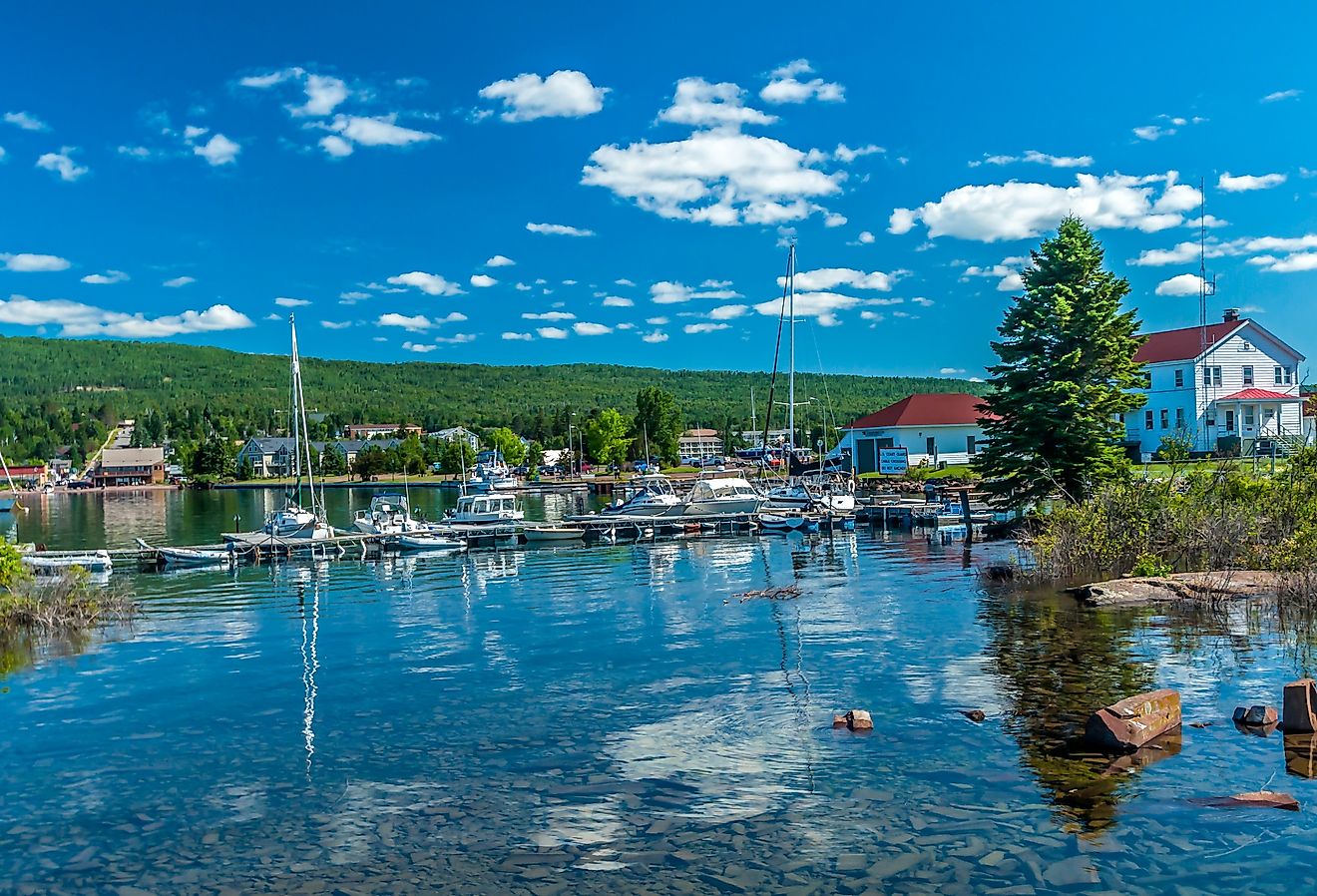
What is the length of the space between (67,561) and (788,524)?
1360 inches

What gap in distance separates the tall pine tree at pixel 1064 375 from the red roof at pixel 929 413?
3811cm

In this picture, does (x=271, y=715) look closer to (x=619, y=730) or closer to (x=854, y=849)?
(x=619, y=730)

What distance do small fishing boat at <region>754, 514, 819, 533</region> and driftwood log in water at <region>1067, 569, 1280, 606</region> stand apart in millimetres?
30067

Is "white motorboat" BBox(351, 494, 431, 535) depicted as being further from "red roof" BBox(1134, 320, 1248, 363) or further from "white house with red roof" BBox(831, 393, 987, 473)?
"red roof" BBox(1134, 320, 1248, 363)

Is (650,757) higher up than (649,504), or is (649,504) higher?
(649,504)

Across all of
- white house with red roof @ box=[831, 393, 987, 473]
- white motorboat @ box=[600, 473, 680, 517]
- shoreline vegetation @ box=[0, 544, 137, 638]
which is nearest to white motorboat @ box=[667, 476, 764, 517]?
white motorboat @ box=[600, 473, 680, 517]

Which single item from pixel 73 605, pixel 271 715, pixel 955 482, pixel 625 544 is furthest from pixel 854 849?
pixel 955 482

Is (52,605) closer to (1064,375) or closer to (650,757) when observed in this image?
(650,757)

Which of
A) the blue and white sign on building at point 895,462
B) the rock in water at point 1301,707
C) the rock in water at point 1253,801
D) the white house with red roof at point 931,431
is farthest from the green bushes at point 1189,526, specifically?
the white house with red roof at point 931,431

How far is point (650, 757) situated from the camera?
15320mm

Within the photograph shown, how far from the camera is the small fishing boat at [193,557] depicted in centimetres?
4722

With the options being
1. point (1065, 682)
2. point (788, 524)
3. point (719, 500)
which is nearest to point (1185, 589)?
point (1065, 682)

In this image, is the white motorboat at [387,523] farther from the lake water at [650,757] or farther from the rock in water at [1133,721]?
the rock in water at [1133,721]

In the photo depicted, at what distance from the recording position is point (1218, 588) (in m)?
25.7
